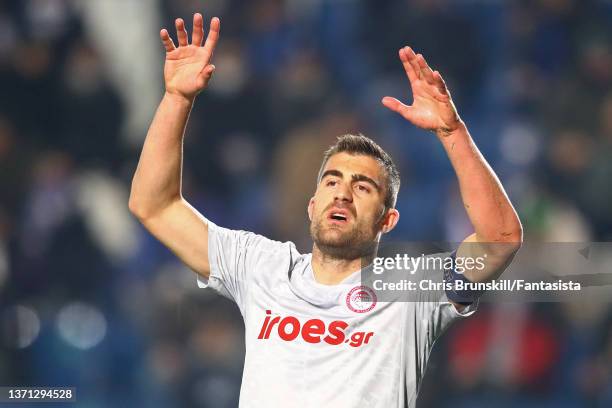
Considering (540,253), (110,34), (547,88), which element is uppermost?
(110,34)

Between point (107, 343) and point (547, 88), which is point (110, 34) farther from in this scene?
point (547, 88)

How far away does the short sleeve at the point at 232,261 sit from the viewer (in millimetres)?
3285

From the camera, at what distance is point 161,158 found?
3.29m

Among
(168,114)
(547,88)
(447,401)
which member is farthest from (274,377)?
(547,88)

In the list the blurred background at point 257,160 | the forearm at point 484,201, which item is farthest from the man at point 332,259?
the blurred background at point 257,160

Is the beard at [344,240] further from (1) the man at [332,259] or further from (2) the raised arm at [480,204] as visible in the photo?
(2) the raised arm at [480,204]

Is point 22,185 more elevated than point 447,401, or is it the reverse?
point 22,185

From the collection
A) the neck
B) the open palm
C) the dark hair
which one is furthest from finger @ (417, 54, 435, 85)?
the neck

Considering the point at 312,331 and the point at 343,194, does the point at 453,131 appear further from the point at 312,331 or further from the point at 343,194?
the point at 312,331

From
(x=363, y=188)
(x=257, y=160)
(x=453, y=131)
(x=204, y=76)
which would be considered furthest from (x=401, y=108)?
(x=257, y=160)

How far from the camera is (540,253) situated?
436cm

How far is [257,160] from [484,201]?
139 inches

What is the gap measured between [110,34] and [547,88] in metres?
2.96

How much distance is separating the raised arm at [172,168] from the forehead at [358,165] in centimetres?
48
